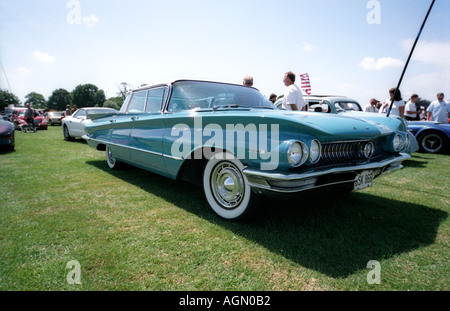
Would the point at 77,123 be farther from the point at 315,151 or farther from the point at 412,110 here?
the point at 412,110

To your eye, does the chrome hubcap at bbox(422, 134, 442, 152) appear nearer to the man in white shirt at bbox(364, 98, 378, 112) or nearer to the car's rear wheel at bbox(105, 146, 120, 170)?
the man in white shirt at bbox(364, 98, 378, 112)

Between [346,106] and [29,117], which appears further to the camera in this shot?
[29,117]

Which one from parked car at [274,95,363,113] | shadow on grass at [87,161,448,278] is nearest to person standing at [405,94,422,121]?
parked car at [274,95,363,113]

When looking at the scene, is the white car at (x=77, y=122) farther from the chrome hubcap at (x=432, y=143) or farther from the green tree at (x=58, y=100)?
the green tree at (x=58, y=100)

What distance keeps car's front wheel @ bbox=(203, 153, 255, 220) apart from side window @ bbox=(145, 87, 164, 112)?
1.39m

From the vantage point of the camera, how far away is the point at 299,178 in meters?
1.89

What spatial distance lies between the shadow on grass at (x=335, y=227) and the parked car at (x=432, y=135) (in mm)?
5599

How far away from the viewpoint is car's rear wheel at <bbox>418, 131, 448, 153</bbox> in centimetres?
729

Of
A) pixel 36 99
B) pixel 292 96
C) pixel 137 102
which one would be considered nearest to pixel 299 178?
pixel 292 96

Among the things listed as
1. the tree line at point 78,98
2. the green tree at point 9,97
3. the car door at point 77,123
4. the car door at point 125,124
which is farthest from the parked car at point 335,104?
the green tree at point 9,97

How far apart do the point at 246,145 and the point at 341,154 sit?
0.88m
